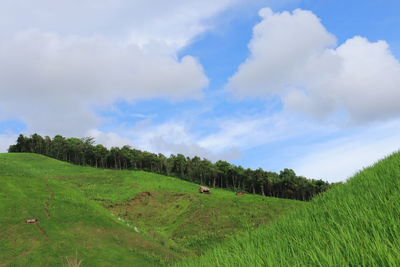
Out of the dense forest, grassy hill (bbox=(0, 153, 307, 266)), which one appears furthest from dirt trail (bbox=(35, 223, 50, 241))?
the dense forest

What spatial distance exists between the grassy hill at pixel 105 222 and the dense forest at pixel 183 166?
122 ft

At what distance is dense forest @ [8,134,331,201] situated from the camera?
107938 mm

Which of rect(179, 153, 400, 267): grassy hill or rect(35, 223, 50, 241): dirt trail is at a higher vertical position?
rect(179, 153, 400, 267): grassy hill

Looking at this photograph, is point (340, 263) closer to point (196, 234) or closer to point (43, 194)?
point (43, 194)

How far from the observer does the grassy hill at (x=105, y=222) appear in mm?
24422

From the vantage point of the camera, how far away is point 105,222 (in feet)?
103

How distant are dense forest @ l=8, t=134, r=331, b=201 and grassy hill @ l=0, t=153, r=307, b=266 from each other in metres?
37.3

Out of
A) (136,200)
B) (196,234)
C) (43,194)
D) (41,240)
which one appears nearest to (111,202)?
(136,200)

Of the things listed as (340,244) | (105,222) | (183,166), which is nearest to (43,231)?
(105,222)

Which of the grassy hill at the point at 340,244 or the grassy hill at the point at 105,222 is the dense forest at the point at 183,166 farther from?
the grassy hill at the point at 340,244

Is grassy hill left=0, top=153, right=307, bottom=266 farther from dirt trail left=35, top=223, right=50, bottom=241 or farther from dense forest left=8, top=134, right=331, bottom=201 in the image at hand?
dense forest left=8, top=134, right=331, bottom=201

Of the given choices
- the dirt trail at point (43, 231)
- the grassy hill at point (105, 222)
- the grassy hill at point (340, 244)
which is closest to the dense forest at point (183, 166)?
the grassy hill at point (105, 222)

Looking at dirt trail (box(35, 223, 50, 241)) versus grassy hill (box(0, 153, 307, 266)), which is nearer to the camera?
grassy hill (box(0, 153, 307, 266))

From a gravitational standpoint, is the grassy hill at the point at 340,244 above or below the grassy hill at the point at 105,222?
above
